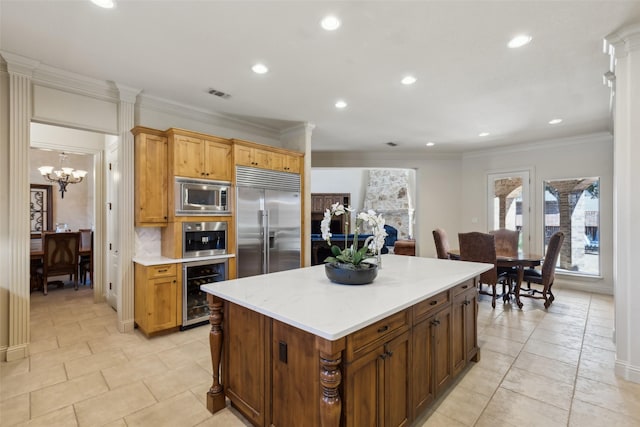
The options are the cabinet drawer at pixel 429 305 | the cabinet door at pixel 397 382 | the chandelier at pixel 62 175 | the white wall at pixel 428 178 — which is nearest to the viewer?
the cabinet door at pixel 397 382

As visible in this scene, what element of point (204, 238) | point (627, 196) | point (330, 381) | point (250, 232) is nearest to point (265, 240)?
point (250, 232)

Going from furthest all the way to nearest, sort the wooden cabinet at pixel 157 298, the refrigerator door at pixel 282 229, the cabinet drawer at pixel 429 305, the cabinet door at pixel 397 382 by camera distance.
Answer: the refrigerator door at pixel 282 229, the wooden cabinet at pixel 157 298, the cabinet drawer at pixel 429 305, the cabinet door at pixel 397 382

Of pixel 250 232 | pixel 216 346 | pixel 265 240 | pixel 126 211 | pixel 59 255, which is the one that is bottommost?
pixel 216 346

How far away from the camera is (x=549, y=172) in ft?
18.8

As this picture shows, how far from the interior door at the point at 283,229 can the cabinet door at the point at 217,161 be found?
2.06 feet

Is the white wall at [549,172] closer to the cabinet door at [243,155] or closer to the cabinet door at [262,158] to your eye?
the cabinet door at [262,158]

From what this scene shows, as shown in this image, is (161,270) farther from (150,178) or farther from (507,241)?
(507,241)

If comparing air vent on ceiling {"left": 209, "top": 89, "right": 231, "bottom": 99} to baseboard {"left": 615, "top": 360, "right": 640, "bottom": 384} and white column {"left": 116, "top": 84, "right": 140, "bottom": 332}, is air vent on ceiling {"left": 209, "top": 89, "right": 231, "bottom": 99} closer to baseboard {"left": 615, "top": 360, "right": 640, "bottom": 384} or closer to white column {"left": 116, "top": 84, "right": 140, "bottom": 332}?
white column {"left": 116, "top": 84, "right": 140, "bottom": 332}

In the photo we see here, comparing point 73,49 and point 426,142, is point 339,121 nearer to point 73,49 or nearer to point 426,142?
point 426,142

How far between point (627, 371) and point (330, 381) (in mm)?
2760

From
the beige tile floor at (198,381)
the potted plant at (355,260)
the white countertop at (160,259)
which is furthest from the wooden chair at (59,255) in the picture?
the potted plant at (355,260)

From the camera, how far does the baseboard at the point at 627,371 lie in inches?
94.1

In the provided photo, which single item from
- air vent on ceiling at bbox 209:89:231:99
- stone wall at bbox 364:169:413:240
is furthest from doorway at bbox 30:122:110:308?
stone wall at bbox 364:169:413:240

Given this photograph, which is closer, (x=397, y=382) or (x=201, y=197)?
(x=397, y=382)
